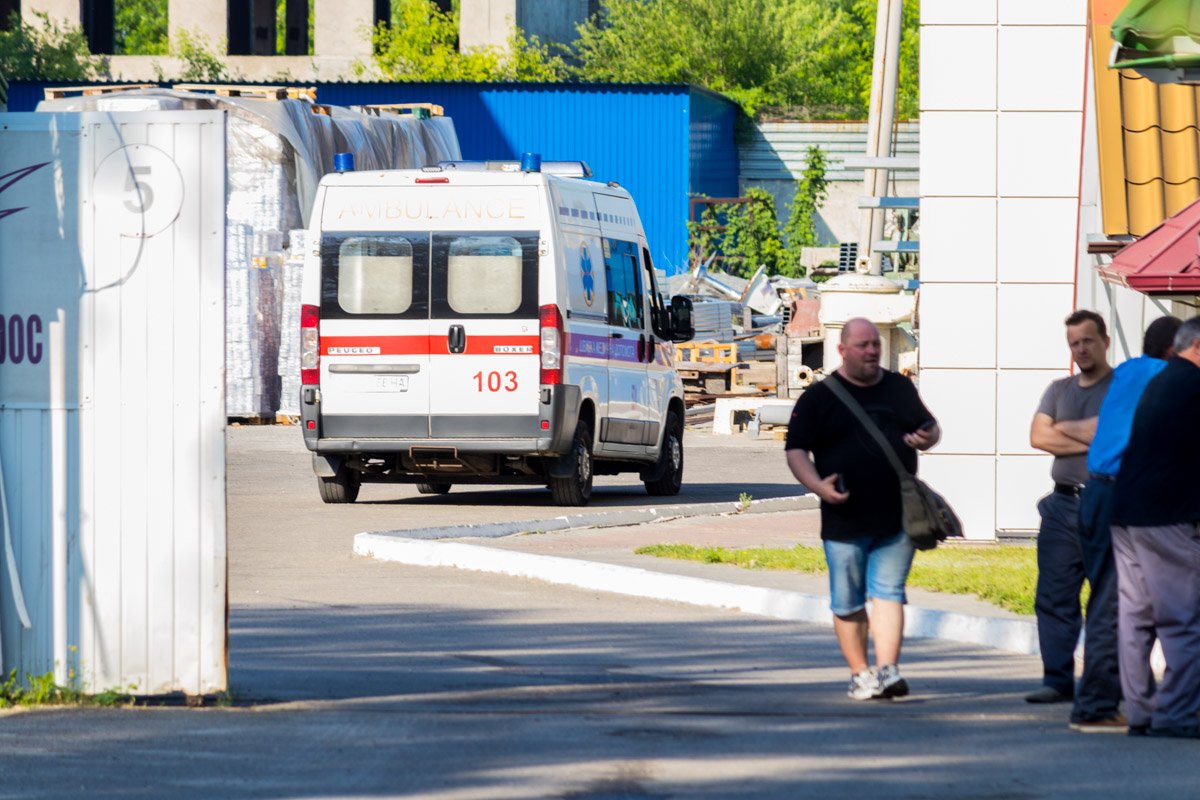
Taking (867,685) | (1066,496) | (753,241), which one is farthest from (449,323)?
(753,241)

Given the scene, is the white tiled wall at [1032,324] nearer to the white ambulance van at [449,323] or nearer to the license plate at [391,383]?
the white ambulance van at [449,323]

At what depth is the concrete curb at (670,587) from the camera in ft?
36.0

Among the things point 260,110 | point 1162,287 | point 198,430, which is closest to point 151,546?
point 198,430

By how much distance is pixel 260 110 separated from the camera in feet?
105

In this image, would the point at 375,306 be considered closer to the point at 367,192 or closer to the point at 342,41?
the point at 367,192

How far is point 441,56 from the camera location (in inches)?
2372

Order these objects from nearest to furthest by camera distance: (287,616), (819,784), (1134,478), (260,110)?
(819,784) → (1134,478) → (287,616) → (260,110)

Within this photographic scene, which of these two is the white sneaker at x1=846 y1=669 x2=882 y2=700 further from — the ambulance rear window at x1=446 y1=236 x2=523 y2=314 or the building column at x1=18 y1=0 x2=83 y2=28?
the building column at x1=18 y1=0 x2=83 y2=28

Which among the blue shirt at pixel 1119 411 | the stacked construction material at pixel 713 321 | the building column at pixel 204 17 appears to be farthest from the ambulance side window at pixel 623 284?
the building column at pixel 204 17

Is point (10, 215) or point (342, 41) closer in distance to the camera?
point (10, 215)

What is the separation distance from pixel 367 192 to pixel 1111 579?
10616 millimetres

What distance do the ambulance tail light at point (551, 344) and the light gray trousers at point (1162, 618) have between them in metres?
9.71

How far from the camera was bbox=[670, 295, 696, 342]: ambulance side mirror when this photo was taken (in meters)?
20.3

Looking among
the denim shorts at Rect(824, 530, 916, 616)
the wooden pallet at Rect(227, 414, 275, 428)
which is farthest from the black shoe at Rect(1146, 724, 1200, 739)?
the wooden pallet at Rect(227, 414, 275, 428)
